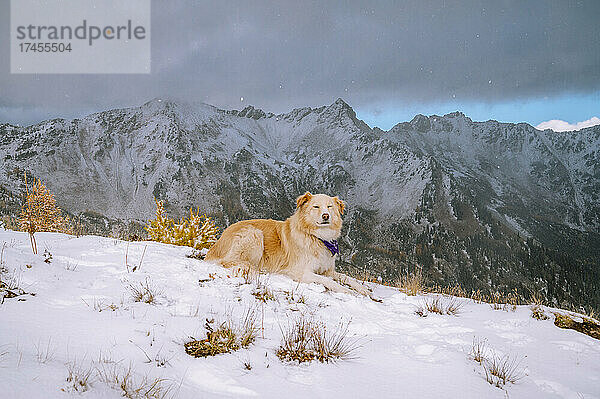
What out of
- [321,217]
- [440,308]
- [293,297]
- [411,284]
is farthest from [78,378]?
[411,284]

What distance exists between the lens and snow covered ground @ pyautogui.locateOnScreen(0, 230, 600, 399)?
276 cm

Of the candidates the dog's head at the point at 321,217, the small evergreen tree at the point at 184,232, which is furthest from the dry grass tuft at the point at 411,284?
the small evergreen tree at the point at 184,232

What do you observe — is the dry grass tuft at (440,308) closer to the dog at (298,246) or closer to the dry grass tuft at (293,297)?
the dog at (298,246)

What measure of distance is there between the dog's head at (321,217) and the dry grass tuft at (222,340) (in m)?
4.06

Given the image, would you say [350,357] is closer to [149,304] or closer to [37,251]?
[149,304]

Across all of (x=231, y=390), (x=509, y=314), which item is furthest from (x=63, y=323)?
(x=509, y=314)

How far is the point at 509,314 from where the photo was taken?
576 centimetres

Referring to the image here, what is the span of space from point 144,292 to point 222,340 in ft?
5.94

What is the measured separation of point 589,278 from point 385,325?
832 feet

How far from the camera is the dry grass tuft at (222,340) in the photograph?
339 cm

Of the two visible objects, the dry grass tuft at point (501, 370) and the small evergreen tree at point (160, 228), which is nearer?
the dry grass tuft at point (501, 370)

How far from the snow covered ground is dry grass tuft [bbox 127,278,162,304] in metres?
0.09

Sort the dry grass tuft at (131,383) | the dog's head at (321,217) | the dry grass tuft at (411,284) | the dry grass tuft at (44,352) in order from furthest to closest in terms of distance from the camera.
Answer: the dog's head at (321,217)
the dry grass tuft at (411,284)
the dry grass tuft at (44,352)
the dry grass tuft at (131,383)

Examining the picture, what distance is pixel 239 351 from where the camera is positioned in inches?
137
